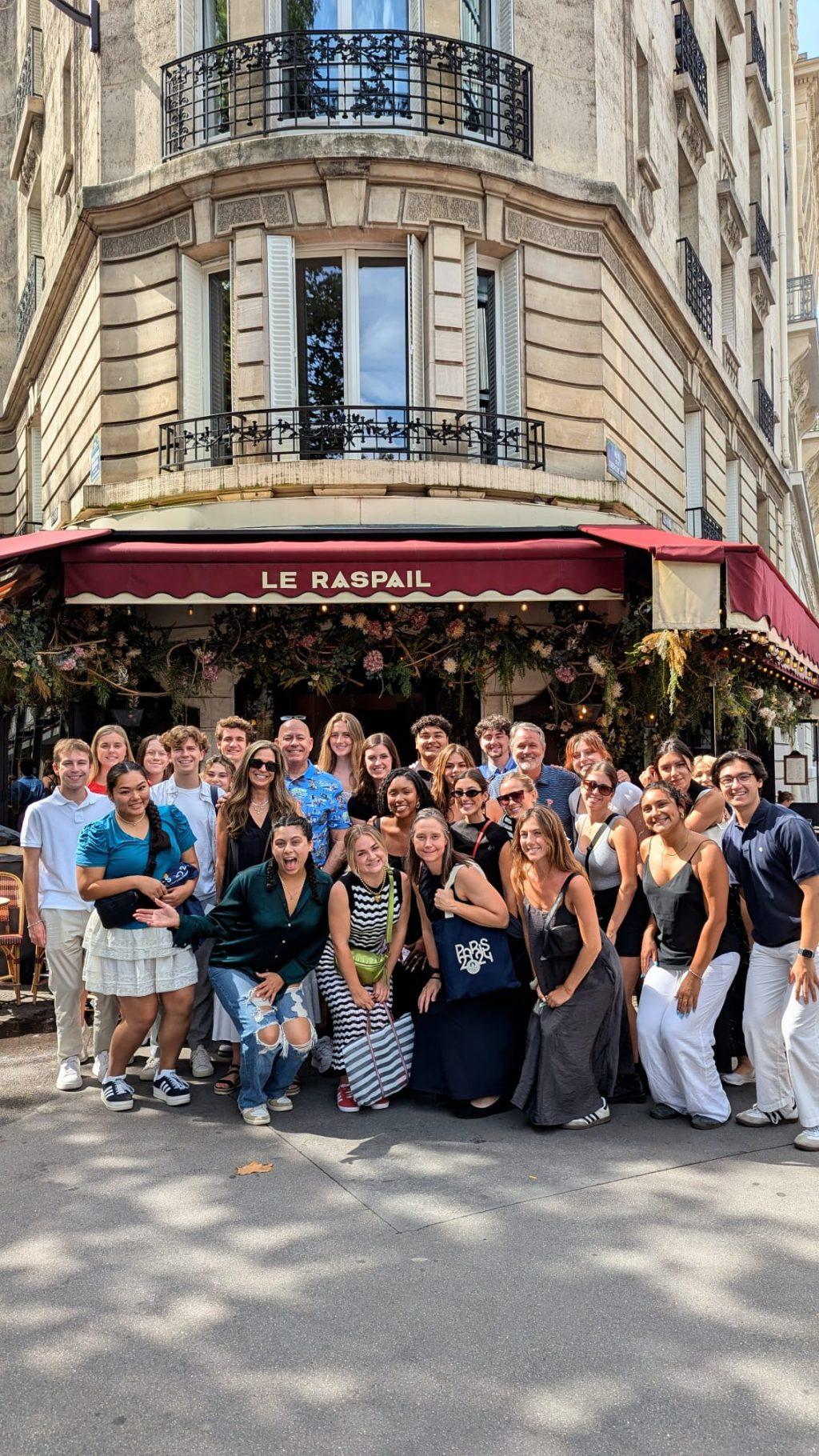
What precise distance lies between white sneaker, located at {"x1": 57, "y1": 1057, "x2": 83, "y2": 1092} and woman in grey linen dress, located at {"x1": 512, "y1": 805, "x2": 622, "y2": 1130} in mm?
2392

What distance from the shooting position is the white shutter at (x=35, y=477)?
18.9 metres

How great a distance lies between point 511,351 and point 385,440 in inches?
71.2

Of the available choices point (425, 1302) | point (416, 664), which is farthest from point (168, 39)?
point (425, 1302)

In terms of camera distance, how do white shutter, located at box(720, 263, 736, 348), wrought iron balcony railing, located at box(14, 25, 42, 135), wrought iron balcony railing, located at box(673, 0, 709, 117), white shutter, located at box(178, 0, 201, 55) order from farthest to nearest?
white shutter, located at box(720, 263, 736, 348)
wrought iron balcony railing, located at box(14, 25, 42, 135)
wrought iron balcony railing, located at box(673, 0, 709, 117)
white shutter, located at box(178, 0, 201, 55)

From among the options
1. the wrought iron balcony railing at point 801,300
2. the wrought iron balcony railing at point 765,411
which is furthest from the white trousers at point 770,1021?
the wrought iron balcony railing at point 801,300

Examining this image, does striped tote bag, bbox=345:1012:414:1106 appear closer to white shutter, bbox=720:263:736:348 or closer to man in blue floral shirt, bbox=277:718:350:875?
man in blue floral shirt, bbox=277:718:350:875

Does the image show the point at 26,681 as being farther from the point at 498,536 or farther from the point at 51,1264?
the point at 51,1264

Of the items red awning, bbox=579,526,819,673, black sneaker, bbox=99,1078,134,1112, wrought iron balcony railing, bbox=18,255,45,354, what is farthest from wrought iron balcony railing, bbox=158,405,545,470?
wrought iron balcony railing, bbox=18,255,45,354

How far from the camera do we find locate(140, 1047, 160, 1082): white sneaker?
629 centimetres

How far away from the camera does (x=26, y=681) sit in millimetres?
9242

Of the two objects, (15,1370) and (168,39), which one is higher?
(168,39)

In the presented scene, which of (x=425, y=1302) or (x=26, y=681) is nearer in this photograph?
(x=425, y=1302)

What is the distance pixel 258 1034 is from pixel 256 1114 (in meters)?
0.38

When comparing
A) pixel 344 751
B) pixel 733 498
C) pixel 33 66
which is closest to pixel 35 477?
pixel 33 66
